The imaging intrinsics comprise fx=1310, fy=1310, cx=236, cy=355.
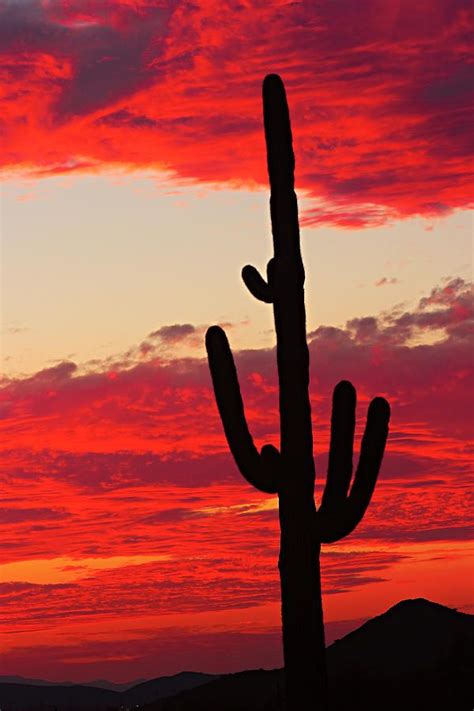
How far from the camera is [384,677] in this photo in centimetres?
2642

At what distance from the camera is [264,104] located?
1350 centimetres

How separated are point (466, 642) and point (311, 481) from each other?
39.1 feet

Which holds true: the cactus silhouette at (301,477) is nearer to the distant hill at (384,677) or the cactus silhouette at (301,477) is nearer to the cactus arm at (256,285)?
the cactus arm at (256,285)

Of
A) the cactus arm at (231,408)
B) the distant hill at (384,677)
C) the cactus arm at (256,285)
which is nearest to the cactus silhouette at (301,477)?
the cactus arm at (231,408)

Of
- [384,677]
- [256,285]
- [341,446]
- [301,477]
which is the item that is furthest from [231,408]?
[384,677]

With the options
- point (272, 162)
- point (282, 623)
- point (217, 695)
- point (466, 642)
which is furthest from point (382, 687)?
point (272, 162)

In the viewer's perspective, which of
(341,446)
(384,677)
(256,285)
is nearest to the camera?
(341,446)

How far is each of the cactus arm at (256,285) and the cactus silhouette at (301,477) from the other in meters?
0.46

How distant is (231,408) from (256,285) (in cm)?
144

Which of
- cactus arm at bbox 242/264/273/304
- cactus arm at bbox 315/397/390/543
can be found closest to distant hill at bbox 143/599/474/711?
cactus arm at bbox 315/397/390/543

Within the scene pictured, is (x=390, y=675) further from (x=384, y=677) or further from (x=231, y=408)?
(x=231, y=408)

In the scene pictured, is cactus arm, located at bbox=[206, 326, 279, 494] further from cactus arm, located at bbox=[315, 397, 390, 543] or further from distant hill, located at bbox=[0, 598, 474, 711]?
distant hill, located at bbox=[0, 598, 474, 711]

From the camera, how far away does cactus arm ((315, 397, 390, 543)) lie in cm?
1248

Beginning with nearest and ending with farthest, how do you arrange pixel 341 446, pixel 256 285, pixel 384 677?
pixel 341 446 → pixel 256 285 → pixel 384 677
